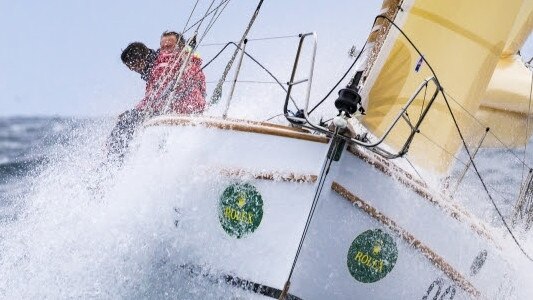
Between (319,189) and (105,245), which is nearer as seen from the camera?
(319,189)

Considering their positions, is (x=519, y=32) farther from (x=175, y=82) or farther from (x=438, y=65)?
(x=175, y=82)

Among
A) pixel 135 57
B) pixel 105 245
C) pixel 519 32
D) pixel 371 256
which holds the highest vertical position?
pixel 519 32

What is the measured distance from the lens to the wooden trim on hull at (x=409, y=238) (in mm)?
4227

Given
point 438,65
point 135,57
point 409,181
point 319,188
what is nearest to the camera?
point 319,188

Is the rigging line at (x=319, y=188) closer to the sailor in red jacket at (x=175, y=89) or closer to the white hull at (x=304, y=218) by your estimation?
the white hull at (x=304, y=218)

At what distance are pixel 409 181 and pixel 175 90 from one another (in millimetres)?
2649

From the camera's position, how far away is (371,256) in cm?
435

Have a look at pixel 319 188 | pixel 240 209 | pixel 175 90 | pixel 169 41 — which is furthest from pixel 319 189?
pixel 169 41

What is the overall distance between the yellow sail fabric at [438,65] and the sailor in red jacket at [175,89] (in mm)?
2037

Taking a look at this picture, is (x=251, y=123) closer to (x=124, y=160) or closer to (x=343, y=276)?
(x=343, y=276)

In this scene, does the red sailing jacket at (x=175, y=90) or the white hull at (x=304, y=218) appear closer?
the white hull at (x=304, y=218)

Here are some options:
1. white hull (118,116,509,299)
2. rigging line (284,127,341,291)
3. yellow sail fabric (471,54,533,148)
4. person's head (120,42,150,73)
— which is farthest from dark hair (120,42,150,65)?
yellow sail fabric (471,54,533,148)

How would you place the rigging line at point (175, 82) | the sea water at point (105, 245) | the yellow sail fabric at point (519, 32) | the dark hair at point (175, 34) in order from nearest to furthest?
the sea water at point (105, 245), the rigging line at point (175, 82), the dark hair at point (175, 34), the yellow sail fabric at point (519, 32)

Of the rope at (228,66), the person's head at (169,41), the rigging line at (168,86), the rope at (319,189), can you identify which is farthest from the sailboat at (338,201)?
the person's head at (169,41)
